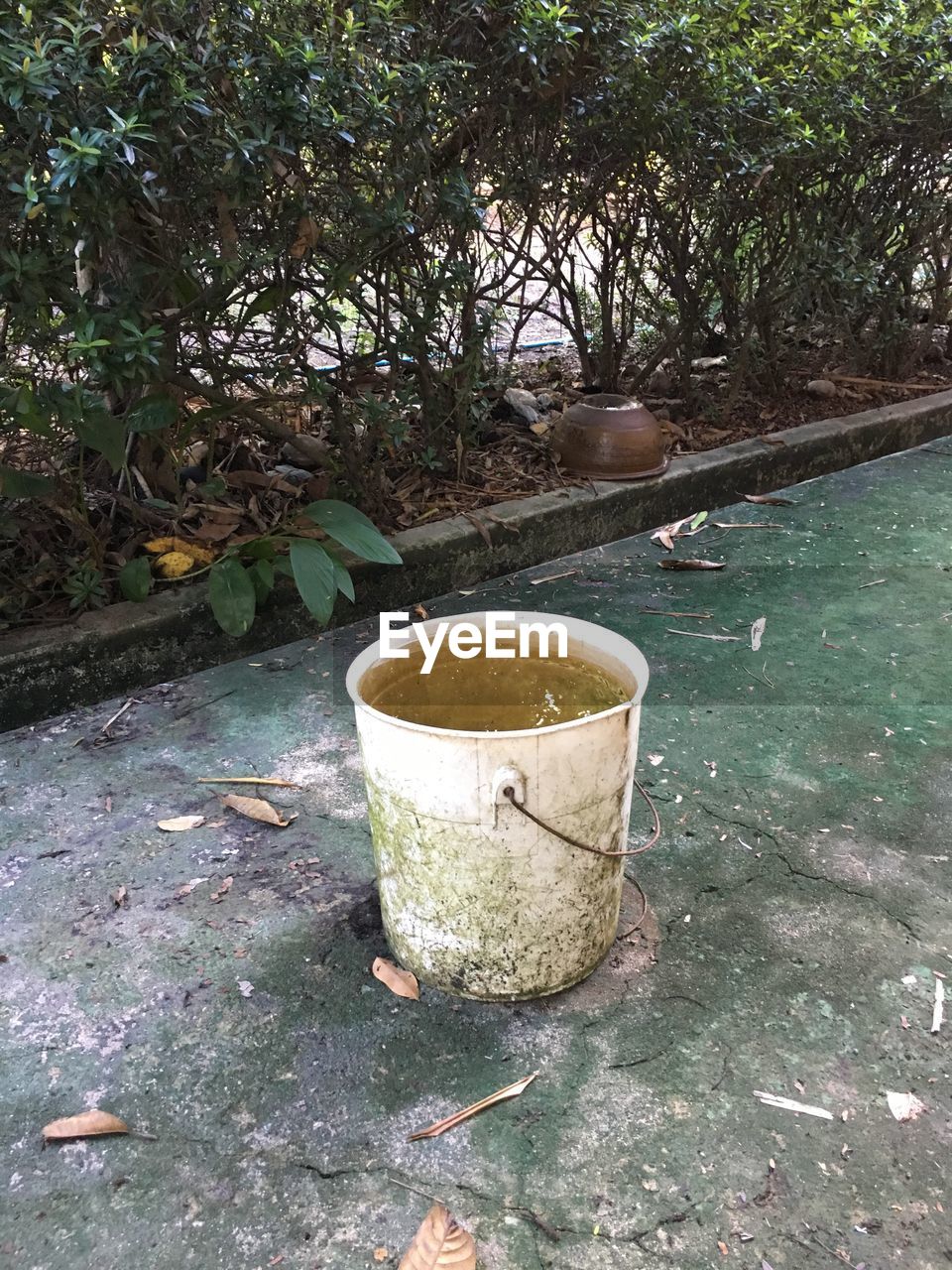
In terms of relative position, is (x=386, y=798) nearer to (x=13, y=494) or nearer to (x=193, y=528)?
(x=13, y=494)

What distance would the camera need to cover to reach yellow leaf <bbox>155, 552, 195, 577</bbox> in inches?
127

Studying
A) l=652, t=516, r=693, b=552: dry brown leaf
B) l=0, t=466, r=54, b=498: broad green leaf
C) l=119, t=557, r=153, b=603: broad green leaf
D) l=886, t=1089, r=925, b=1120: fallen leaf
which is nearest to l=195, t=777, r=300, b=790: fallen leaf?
l=119, t=557, r=153, b=603: broad green leaf

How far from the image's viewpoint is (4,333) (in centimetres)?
Answer: 274

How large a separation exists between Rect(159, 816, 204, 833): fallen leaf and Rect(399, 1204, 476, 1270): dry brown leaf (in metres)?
1.20

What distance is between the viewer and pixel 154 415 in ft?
9.82

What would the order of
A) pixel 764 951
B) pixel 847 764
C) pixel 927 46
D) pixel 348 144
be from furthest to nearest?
pixel 927 46 < pixel 348 144 < pixel 847 764 < pixel 764 951

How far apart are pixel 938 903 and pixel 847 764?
0.56 metres

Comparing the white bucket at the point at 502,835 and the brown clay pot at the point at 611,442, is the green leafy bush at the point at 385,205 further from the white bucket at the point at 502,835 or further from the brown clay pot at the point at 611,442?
the white bucket at the point at 502,835

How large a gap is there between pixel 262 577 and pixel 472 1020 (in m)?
1.71

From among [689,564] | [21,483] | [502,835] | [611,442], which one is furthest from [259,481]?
[502,835]

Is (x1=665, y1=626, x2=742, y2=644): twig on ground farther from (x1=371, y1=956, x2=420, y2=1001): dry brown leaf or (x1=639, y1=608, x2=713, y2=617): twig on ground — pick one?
(x1=371, y1=956, x2=420, y2=1001): dry brown leaf

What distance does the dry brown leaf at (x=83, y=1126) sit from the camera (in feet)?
5.24

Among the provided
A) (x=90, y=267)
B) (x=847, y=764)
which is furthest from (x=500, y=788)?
(x=90, y=267)

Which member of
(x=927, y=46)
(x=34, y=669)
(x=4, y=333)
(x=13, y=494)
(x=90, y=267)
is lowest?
(x=34, y=669)
